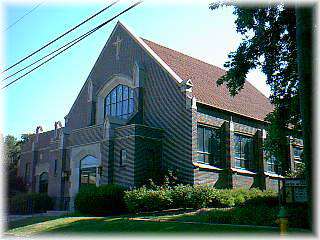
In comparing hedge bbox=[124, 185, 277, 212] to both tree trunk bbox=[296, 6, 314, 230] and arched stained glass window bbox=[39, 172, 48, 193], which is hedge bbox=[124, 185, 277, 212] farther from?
arched stained glass window bbox=[39, 172, 48, 193]

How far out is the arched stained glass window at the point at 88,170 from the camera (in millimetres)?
30938

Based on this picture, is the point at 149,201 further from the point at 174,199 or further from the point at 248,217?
the point at 248,217

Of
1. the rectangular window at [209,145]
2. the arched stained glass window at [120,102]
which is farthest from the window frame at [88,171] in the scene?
the rectangular window at [209,145]

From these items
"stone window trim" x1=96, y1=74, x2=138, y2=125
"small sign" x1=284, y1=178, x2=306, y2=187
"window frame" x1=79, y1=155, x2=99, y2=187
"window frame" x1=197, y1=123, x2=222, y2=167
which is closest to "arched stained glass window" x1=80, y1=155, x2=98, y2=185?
"window frame" x1=79, y1=155, x2=99, y2=187

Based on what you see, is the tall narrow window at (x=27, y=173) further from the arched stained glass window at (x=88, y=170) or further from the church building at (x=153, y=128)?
the arched stained glass window at (x=88, y=170)

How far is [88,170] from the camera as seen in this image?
3144cm

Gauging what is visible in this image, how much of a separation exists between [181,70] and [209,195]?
1252cm

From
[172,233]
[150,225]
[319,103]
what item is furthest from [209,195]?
[319,103]

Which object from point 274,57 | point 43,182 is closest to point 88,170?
point 43,182

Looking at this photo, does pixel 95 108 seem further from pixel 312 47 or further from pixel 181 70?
pixel 312 47

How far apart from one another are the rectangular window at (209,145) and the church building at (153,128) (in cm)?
7

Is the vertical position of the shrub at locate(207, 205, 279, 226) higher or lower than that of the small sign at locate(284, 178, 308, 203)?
lower

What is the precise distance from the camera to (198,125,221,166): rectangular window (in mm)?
29156

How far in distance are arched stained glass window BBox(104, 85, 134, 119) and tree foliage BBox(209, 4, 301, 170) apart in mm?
12895
